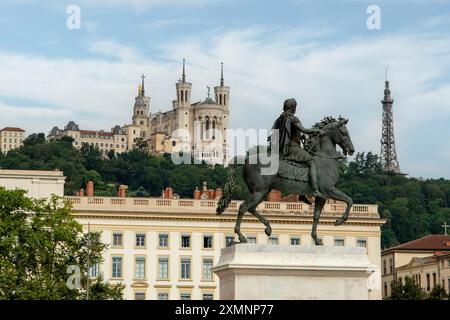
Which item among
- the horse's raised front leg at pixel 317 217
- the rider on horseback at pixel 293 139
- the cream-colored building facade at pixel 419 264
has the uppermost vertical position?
the cream-colored building facade at pixel 419 264

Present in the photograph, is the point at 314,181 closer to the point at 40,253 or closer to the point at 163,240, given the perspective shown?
the point at 40,253

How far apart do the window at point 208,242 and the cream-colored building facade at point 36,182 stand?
1147 cm

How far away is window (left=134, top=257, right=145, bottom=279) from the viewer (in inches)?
4058

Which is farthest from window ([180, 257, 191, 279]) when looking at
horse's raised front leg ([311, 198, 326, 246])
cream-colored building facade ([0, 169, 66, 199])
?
horse's raised front leg ([311, 198, 326, 246])

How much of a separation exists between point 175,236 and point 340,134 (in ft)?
235

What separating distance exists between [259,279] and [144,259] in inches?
2843

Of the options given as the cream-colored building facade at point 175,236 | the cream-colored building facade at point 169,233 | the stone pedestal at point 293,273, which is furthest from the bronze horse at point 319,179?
the cream-colored building facade at point 175,236

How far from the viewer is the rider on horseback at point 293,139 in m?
32.8

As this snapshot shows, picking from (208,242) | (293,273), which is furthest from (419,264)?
(293,273)

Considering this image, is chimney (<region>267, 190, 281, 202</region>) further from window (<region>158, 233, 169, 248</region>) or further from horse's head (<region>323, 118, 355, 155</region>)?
horse's head (<region>323, 118, 355, 155</region>)

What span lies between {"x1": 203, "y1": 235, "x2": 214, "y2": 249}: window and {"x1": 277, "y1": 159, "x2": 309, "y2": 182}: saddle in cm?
7172

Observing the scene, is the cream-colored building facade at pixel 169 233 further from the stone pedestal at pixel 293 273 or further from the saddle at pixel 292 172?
the stone pedestal at pixel 293 273

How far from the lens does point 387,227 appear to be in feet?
630

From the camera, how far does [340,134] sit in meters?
33.4
